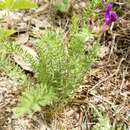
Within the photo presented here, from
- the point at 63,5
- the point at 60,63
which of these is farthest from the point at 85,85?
the point at 63,5

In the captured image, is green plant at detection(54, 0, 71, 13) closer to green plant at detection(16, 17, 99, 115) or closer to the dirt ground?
the dirt ground

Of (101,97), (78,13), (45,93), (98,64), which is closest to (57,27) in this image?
(78,13)

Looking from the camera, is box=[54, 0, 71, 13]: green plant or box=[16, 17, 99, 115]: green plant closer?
box=[16, 17, 99, 115]: green plant

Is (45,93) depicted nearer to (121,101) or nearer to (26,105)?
(26,105)

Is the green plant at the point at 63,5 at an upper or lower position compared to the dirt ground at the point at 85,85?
upper

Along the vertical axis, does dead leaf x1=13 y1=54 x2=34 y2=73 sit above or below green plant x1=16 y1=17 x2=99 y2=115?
below

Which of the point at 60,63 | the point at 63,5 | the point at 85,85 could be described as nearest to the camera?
the point at 60,63

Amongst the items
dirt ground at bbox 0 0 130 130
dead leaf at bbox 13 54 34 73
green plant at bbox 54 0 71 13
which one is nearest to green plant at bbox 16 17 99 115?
dirt ground at bbox 0 0 130 130

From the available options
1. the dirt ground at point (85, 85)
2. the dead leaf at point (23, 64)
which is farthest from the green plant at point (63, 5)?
the dead leaf at point (23, 64)

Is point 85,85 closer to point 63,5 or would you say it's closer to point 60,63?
point 60,63

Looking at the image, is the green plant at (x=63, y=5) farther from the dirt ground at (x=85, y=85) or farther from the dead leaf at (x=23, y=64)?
the dead leaf at (x=23, y=64)

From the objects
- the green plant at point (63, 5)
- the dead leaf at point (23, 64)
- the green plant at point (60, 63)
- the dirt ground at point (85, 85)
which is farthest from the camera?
the green plant at point (63, 5)
